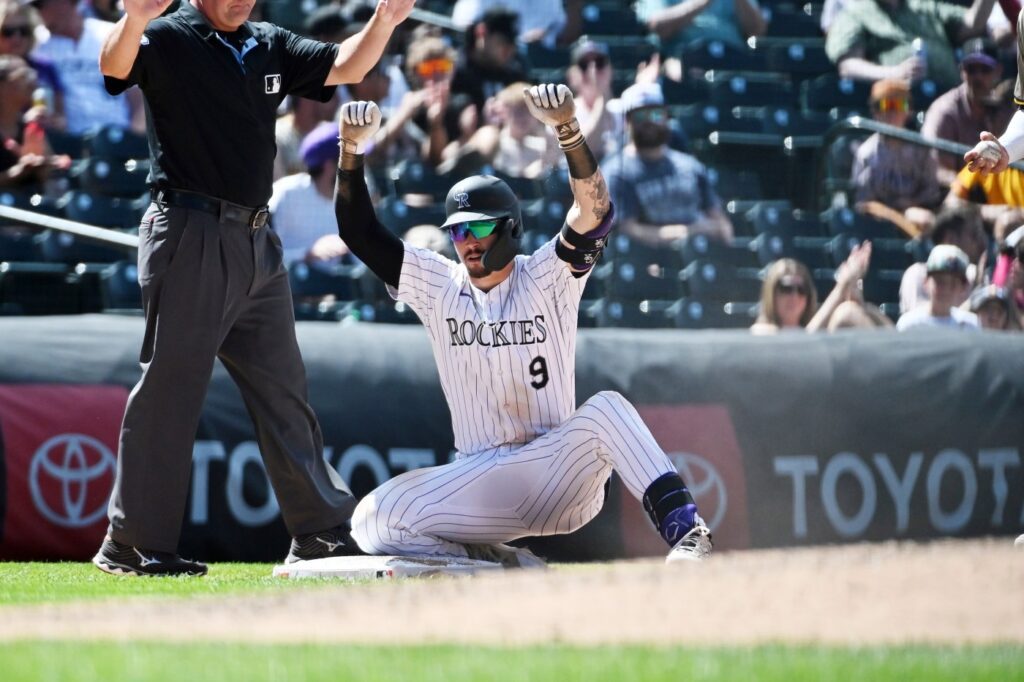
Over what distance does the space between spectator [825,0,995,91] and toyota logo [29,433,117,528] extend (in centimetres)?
703

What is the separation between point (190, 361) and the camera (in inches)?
196

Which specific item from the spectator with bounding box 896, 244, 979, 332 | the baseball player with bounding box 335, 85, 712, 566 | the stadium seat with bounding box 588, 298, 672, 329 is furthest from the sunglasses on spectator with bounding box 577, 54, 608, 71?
the baseball player with bounding box 335, 85, 712, 566

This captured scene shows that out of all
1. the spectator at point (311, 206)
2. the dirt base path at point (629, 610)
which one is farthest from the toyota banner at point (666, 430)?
the dirt base path at point (629, 610)

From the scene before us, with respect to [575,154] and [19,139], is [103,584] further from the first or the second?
[19,139]

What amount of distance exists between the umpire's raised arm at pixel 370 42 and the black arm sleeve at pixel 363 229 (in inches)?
12.7

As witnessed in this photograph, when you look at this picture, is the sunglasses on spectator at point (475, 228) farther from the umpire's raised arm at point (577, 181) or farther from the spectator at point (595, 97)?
the spectator at point (595, 97)

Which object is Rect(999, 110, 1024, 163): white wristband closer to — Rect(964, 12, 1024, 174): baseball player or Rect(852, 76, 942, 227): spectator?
Rect(964, 12, 1024, 174): baseball player

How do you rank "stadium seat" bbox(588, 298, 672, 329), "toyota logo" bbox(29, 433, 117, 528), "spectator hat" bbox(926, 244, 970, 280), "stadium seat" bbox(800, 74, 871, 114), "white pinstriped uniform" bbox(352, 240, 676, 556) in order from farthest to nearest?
"stadium seat" bbox(800, 74, 871, 114), "stadium seat" bbox(588, 298, 672, 329), "spectator hat" bbox(926, 244, 970, 280), "toyota logo" bbox(29, 433, 117, 528), "white pinstriped uniform" bbox(352, 240, 676, 556)

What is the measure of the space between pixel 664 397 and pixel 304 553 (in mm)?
Answer: 2139

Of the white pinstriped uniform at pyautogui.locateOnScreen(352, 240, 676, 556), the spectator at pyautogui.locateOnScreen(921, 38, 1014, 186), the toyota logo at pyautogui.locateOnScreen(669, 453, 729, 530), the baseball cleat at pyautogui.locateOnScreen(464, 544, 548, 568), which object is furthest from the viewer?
the spectator at pyautogui.locateOnScreen(921, 38, 1014, 186)

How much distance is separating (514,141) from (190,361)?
4.73 m

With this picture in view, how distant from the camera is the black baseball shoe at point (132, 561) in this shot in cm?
495

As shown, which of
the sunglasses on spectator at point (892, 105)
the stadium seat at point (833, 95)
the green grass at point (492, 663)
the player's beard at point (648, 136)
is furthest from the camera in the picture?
the stadium seat at point (833, 95)

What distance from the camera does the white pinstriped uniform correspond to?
17.6 ft
